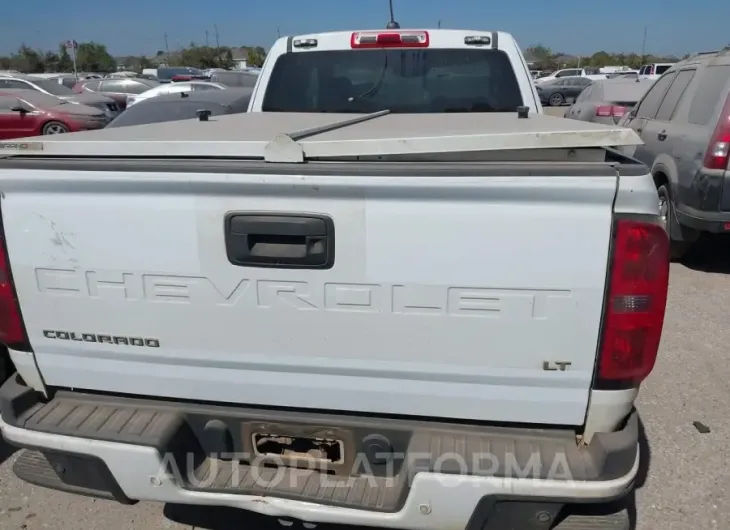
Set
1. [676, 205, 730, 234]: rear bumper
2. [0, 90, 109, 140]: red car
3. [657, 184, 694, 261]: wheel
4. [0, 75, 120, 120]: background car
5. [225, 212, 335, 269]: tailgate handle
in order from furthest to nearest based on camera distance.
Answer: [0, 75, 120, 120]: background car → [0, 90, 109, 140]: red car → [657, 184, 694, 261]: wheel → [676, 205, 730, 234]: rear bumper → [225, 212, 335, 269]: tailgate handle

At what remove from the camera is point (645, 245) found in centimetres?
174

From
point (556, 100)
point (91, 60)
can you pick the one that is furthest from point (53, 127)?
point (91, 60)

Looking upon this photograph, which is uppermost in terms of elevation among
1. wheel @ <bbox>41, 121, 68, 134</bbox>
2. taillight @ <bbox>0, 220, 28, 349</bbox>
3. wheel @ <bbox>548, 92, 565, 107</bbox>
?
taillight @ <bbox>0, 220, 28, 349</bbox>

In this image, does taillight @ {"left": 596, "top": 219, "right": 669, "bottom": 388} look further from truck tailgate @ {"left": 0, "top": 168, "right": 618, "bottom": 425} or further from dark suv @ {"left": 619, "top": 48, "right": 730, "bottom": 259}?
dark suv @ {"left": 619, "top": 48, "right": 730, "bottom": 259}

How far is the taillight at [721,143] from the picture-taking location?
207 inches

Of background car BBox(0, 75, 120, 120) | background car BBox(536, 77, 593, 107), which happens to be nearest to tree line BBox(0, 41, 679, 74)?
background car BBox(536, 77, 593, 107)

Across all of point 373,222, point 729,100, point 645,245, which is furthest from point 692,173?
point 373,222

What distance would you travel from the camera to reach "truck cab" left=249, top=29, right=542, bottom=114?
4074 millimetres

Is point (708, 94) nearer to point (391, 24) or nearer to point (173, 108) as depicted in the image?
point (391, 24)

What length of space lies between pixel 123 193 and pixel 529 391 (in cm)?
139

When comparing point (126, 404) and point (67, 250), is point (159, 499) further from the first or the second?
point (67, 250)

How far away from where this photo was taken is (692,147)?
562cm

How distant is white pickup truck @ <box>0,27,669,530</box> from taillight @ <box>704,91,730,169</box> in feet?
12.4

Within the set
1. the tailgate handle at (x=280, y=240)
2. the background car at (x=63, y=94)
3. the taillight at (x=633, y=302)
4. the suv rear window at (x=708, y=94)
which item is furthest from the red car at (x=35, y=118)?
the taillight at (x=633, y=302)
